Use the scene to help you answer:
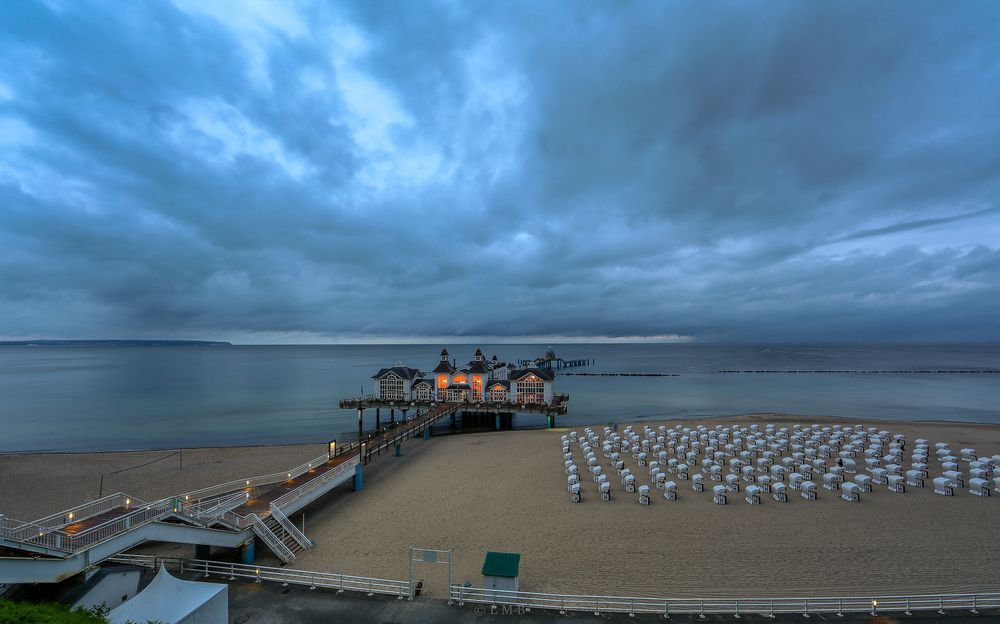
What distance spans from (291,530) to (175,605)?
7710mm

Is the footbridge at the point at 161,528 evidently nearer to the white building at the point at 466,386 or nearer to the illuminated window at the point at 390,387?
the white building at the point at 466,386

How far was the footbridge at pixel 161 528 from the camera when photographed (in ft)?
37.6

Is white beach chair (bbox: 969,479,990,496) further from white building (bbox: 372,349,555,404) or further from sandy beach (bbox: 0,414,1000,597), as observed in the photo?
white building (bbox: 372,349,555,404)

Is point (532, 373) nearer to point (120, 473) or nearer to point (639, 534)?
point (639, 534)

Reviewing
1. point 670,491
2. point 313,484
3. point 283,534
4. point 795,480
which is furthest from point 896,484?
point 283,534

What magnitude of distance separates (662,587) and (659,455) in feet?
48.4

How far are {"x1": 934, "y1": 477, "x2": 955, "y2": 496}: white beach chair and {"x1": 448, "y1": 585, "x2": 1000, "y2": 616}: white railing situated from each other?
1228 centimetres

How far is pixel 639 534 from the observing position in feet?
59.2

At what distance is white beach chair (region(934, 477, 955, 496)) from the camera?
2178 centimetres

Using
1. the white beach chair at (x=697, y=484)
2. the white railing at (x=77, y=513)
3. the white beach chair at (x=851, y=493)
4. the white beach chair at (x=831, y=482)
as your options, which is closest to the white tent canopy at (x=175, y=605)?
the white railing at (x=77, y=513)

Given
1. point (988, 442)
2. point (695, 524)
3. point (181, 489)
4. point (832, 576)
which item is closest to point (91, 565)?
point (181, 489)

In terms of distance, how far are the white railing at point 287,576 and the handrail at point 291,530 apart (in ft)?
8.48

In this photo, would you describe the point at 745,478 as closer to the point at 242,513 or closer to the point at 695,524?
the point at 695,524

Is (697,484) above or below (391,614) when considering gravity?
below
